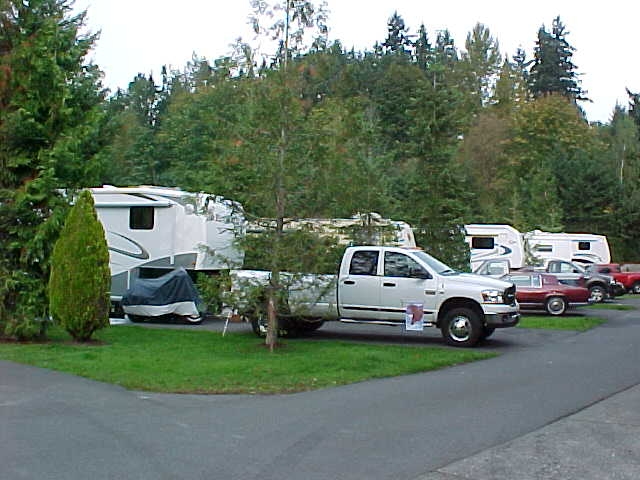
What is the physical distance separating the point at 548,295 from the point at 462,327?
9.25m

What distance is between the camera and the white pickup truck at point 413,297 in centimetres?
1653

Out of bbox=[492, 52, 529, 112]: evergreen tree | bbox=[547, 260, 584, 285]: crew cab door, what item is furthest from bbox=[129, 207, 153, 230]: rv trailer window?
bbox=[492, 52, 529, 112]: evergreen tree

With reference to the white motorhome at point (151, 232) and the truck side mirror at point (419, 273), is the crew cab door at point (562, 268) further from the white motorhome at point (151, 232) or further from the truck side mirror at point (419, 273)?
the white motorhome at point (151, 232)

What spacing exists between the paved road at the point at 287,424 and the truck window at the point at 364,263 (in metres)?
3.95

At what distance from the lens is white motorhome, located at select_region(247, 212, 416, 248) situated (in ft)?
48.5

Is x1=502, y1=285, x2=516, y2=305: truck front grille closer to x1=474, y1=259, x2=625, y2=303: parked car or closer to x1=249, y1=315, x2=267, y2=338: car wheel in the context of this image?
x1=249, y1=315, x2=267, y2=338: car wheel

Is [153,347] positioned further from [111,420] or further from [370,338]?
[111,420]

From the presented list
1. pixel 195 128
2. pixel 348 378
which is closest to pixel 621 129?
pixel 195 128

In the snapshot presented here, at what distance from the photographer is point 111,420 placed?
919 cm

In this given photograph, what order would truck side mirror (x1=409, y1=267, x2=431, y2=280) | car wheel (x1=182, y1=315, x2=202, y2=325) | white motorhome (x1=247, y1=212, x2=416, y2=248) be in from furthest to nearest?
car wheel (x1=182, y1=315, x2=202, y2=325), truck side mirror (x1=409, y1=267, x2=431, y2=280), white motorhome (x1=247, y1=212, x2=416, y2=248)

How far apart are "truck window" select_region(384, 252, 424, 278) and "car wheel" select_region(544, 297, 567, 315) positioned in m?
9.40

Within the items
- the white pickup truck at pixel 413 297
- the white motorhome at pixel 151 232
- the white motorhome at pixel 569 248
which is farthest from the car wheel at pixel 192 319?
the white motorhome at pixel 569 248

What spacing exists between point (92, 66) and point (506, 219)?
1384 inches

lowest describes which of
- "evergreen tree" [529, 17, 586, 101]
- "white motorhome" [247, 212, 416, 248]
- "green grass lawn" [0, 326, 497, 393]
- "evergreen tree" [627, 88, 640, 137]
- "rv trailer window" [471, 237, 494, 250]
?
"green grass lawn" [0, 326, 497, 393]
